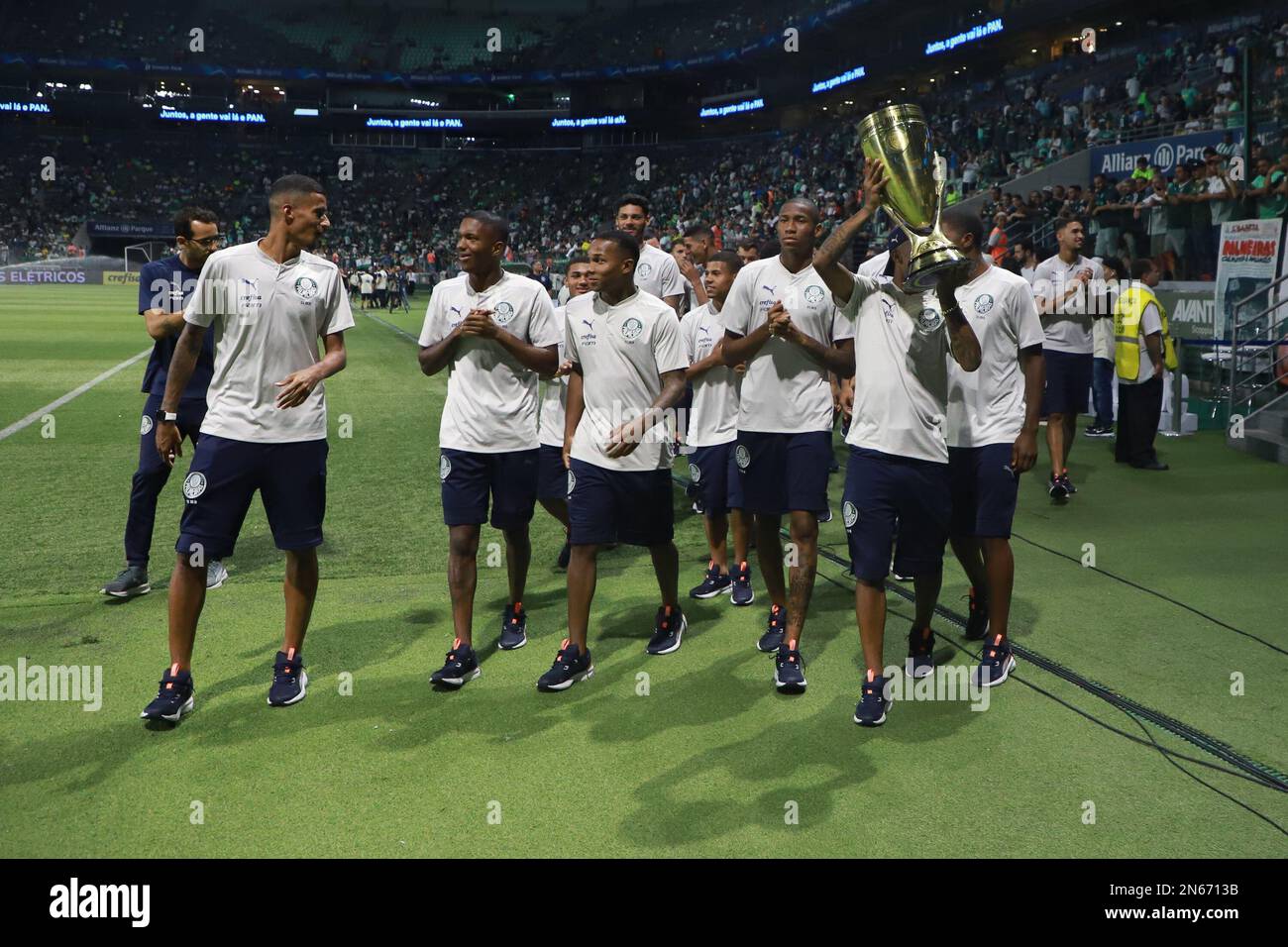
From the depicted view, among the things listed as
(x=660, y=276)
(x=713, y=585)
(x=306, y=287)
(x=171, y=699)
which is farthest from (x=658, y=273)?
(x=171, y=699)

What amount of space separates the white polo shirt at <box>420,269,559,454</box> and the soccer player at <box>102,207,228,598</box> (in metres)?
1.83

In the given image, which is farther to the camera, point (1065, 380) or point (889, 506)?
point (1065, 380)

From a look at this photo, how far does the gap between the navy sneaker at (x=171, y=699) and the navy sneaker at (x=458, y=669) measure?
1028mm

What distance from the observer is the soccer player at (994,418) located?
17.0 ft

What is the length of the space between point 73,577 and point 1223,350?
12296 millimetres

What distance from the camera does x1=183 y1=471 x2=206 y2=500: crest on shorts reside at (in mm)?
4617

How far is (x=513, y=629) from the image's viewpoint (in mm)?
5805

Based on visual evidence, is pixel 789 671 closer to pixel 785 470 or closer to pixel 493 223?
pixel 785 470

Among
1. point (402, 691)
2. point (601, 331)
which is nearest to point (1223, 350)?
point (601, 331)

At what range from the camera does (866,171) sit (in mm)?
3941

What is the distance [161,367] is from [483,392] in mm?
2603

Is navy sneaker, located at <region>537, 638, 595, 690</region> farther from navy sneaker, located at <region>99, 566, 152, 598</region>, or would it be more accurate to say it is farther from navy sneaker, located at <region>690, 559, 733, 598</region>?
navy sneaker, located at <region>99, 566, 152, 598</region>

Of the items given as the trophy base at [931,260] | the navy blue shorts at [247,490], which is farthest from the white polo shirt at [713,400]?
the trophy base at [931,260]

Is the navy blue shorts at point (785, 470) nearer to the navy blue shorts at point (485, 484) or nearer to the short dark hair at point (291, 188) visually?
the navy blue shorts at point (485, 484)
